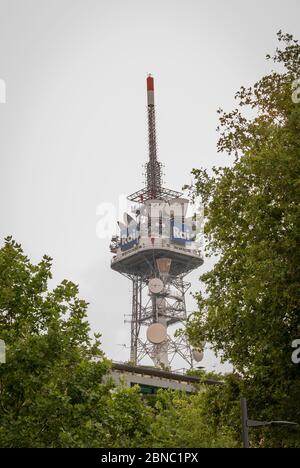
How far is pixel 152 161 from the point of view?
137 m

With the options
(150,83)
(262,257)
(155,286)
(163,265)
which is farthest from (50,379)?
(150,83)

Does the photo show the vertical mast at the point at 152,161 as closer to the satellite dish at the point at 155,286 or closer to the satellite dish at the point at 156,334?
the satellite dish at the point at 155,286

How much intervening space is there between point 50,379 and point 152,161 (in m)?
109

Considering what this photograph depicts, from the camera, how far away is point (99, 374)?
30.9 m

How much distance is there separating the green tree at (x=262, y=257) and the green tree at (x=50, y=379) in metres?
4.55

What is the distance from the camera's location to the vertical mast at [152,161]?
436ft

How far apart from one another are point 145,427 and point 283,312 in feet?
26.4

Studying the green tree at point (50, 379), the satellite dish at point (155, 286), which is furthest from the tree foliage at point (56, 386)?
the satellite dish at point (155, 286)

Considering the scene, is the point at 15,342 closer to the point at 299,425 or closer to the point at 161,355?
the point at 299,425

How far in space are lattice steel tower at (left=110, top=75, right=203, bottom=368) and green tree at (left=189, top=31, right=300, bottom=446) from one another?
9340cm

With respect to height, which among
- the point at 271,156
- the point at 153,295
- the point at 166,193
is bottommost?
the point at 271,156

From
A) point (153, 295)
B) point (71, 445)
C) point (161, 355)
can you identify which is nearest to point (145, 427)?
point (71, 445)

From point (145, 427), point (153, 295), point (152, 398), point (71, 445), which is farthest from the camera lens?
point (153, 295)

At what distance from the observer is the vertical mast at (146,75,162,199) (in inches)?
5236
